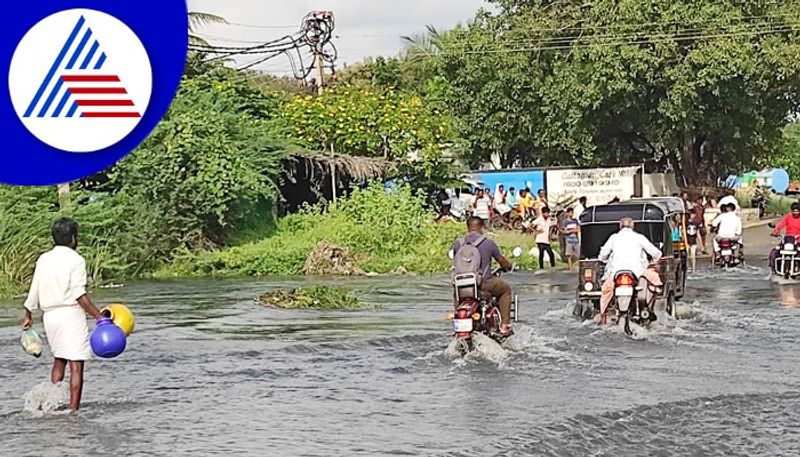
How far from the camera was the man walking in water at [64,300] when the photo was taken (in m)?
9.91

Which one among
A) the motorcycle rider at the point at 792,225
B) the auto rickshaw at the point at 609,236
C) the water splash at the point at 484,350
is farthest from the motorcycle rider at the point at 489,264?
the motorcycle rider at the point at 792,225

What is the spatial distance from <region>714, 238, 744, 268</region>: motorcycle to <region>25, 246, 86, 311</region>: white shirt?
18.8 metres

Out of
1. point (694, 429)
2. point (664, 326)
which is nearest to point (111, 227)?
point (664, 326)

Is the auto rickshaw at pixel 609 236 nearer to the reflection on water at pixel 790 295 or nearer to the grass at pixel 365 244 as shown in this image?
the reflection on water at pixel 790 295

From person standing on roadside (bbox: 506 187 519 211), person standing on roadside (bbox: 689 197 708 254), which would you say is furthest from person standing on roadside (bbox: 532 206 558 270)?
person standing on roadside (bbox: 506 187 519 211)

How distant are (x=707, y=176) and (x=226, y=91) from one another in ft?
65.0

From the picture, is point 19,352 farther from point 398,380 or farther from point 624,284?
point 624,284

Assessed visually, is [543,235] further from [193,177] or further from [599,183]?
[599,183]

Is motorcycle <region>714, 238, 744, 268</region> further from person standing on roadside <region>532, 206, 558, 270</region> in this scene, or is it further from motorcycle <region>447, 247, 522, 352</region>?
motorcycle <region>447, 247, 522, 352</region>

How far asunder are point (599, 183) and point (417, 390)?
29180mm

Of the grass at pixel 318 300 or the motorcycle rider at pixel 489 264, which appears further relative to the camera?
the grass at pixel 318 300

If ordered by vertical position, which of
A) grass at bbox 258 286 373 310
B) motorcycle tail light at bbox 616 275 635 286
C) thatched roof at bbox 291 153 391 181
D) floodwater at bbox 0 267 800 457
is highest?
thatched roof at bbox 291 153 391 181

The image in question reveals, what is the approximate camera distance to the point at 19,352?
14.8 m

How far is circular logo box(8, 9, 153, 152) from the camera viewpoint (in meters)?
15.2
